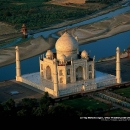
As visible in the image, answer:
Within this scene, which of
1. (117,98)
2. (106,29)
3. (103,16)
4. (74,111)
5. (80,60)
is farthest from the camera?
(103,16)

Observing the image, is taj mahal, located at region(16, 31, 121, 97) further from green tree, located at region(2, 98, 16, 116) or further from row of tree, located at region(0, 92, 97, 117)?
green tree, located at region(2, 98, 16, 116)

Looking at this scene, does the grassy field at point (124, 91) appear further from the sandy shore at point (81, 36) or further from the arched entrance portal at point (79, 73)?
the sandy shore at point (81, 36)

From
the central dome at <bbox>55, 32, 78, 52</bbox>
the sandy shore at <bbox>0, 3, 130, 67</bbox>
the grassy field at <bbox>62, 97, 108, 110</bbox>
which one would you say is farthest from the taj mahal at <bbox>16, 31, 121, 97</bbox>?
the sandy shore at <bbox>0, 3, 130, 67</bbox>

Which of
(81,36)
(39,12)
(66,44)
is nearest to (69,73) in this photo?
(66,44)

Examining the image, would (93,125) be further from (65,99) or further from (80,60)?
(80,60)

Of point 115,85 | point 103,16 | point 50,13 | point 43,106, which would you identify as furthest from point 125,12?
point 43,106

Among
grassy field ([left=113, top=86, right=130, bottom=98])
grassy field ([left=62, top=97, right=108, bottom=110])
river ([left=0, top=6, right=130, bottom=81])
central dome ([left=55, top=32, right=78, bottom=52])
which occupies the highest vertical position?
central dome ([left=55, top=32, right=78, bottom=52])
